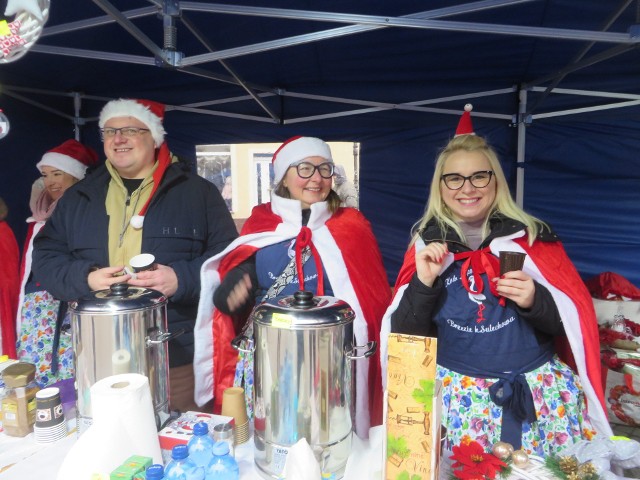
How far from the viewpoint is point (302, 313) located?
1115 millimetres

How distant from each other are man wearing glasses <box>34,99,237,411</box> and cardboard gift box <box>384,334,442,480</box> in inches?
45.5

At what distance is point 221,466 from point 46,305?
2176 mm

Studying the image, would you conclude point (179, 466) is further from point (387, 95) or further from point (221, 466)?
→ point (387, 95)

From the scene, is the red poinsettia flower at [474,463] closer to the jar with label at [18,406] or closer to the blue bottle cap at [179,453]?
the blue bottle cap at [179,453]

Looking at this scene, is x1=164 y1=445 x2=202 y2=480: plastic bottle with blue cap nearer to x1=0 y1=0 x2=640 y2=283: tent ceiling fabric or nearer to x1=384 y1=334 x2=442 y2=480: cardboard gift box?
x1=384 y1=334 x2=442 y2=480: cardboard gift box

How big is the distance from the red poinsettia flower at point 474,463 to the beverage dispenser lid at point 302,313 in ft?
1.31

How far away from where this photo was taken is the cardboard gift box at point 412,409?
0.98 m

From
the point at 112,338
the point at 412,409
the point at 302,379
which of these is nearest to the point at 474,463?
the point at 412,409

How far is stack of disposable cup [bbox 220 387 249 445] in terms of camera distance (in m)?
1.34

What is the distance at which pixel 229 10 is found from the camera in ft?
7.00

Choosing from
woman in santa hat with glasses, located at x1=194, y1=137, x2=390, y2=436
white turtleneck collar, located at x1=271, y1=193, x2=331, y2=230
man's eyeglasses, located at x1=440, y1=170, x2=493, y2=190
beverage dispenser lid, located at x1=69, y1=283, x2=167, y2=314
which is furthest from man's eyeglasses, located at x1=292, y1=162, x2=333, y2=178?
beverage dispenser lid, located at x1=69, y1=283, x2=167, y2=314

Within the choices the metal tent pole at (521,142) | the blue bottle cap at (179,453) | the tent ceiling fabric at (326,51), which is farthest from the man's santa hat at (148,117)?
the metal tent pole at (521,142)

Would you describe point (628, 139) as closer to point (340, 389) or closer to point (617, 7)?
point (617, 7)

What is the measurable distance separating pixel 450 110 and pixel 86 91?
2922mm
